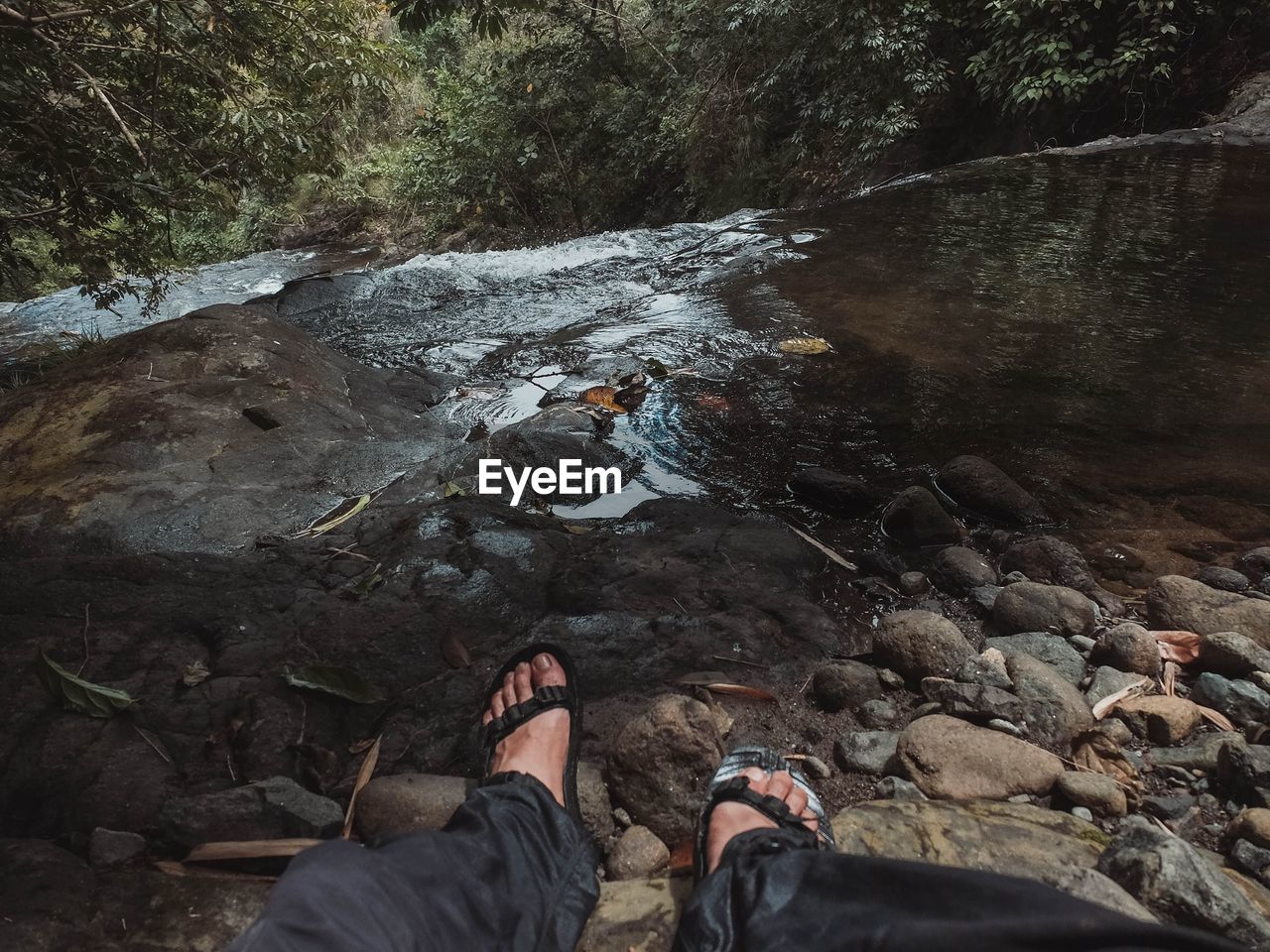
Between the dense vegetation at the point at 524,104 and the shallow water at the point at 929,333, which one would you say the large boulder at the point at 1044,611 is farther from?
the dense vegetation at the point at 524,104

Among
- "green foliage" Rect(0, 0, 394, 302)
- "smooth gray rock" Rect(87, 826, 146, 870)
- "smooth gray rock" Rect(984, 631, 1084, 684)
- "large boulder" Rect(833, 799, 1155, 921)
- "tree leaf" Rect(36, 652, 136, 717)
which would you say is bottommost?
"smooth gray rock" Rect(984, 631, 1084, 684)

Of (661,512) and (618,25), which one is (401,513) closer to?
(661,512)

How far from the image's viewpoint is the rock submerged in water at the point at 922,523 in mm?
2717

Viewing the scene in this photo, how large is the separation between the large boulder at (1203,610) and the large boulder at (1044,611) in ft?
0.62

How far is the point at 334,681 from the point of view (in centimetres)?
Result: 192

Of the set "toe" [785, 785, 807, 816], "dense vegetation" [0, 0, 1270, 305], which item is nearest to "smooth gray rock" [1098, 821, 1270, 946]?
"toe" [785, 785, 807, 816]

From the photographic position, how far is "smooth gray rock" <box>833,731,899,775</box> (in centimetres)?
183

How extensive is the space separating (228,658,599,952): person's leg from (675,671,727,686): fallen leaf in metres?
0.45

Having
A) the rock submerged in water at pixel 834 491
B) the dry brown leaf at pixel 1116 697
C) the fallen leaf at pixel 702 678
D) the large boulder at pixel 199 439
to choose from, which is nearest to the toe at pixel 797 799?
the fallen leaf at pixel 702 678

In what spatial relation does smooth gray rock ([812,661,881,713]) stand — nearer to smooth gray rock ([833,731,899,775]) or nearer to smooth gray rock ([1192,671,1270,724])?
smooth gray rock ([833,731,899,775])

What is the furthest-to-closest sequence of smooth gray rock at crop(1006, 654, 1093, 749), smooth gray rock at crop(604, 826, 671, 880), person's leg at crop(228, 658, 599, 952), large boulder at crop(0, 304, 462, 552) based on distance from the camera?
large boulder at crop(0, 304, 462, 552) → smooth gray rock at crop(1006, 654, 1093, 749) → smooth gray rock at crop(604, 826, 671, 880) → person's leg at crop(228, 658, 599, 952)

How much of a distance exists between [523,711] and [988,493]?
81.7 inches

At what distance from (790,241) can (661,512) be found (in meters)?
5.34

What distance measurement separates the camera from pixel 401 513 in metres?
2.73
